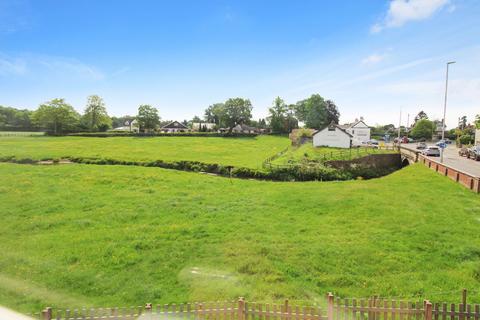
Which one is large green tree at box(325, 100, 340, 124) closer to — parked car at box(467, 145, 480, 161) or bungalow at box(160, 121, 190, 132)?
bungalow at box(160, 121, 190, 132)

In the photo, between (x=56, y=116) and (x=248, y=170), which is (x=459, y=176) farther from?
(x=56, y=116)

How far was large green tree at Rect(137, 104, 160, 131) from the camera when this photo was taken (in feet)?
237

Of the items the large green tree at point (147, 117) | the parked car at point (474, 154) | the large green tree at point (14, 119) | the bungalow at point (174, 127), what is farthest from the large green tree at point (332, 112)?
the large green tree at point (14, 119)

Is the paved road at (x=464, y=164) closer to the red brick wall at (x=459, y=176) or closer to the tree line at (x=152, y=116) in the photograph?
the red brick wall at (x=459, y=176)

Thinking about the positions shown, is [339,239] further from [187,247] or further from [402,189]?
[402,189]

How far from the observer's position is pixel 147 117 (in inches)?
2854

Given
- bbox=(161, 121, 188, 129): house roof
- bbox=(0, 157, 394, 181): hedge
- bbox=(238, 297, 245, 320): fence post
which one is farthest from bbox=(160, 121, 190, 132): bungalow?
bbox=(238, 297, 245, 320): fence post

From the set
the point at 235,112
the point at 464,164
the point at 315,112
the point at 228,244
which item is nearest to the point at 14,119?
the point at 228,244

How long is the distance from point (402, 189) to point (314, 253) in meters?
12.4

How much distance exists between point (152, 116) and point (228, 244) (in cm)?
6771

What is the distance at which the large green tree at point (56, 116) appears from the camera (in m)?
34.5

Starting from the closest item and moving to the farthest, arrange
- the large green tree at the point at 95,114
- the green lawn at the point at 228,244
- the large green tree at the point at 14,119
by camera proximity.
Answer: the green lawn at the point at 228,244, the large green tree at the point at 14,119, the large green tree at the point at 95,114

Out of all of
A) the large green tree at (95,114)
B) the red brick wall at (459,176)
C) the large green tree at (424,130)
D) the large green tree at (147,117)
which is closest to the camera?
the red brick wall at (459,176)

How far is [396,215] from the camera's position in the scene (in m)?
13.6
